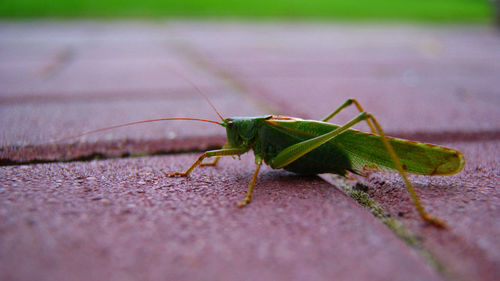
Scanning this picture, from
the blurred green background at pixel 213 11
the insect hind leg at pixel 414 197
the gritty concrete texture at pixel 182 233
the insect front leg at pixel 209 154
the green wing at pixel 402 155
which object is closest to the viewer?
the gritty concrete texture at pixel 182 233

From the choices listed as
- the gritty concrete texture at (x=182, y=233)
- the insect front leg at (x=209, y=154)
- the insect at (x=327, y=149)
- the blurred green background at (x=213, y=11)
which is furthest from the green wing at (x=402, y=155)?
the blurred green background at (x=213, y=11)

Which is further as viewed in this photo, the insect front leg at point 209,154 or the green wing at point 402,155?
the insect front leg at point 209,154

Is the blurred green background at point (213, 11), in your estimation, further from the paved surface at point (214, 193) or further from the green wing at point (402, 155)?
the green wing at point (402, 155)

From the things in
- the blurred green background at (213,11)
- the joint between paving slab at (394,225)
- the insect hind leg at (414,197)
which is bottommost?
the joint between paving slab at (394,225)

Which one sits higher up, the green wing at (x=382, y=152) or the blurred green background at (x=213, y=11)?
the blurred green background at (x=213, y=11)

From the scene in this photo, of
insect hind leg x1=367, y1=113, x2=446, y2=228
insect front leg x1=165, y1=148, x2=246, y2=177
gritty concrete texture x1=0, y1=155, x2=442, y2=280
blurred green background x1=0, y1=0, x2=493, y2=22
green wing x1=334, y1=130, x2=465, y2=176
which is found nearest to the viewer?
gritty concrete texture x1=0, y1=155, x2=442, y2=280

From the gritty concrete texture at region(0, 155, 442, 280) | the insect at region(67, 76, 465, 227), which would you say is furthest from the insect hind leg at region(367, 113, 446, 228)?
the gritty concrete texture at region(0, 155, 442, 280)

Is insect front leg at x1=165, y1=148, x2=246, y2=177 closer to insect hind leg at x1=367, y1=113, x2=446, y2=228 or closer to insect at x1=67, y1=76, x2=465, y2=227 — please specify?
insect at x1=67, y1=76, x2=465, y2=227
